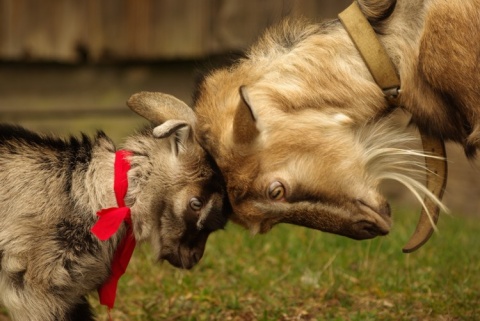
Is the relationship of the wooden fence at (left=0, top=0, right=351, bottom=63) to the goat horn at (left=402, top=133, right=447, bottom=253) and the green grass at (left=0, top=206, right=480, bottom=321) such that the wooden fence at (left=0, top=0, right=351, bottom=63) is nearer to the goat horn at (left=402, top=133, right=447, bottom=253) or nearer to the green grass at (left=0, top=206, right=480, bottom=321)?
the green grass at (left=0, top=206, right=480, bottom=321)

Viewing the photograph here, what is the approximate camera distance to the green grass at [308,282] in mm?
4730

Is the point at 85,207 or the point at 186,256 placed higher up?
the point at 85,207

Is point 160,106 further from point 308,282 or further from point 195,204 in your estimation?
point 308,282

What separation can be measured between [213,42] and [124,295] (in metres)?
3.56

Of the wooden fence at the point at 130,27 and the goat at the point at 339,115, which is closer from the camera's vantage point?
the goat at the point at 339,115

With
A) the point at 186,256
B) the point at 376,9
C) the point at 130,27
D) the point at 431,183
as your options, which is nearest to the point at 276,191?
the point at 186,256

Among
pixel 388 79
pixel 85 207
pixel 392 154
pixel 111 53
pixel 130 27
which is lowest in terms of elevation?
pixel 111 53

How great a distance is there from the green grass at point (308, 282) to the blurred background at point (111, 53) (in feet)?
7.56

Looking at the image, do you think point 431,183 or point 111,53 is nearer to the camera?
point 431,183

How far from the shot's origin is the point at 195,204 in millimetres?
4176

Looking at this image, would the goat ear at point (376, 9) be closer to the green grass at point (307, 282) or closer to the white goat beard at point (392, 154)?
the white goat beard at point (392, 154)

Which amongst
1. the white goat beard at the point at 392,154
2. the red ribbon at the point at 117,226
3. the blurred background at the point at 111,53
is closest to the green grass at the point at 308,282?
the red ribbon at the point at 117,226

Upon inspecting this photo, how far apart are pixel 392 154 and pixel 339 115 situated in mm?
348

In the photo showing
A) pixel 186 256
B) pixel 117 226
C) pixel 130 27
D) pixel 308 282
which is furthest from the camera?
pixel 130 27
